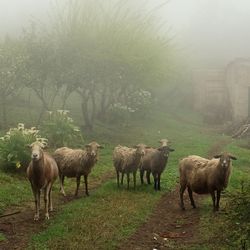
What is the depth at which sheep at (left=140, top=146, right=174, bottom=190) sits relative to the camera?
19719mm

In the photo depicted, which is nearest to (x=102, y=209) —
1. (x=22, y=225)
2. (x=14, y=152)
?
(x=22, y=225)

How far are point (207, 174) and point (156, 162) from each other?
4298 mm

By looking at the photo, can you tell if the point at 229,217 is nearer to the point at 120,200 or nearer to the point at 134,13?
the point at 120,200

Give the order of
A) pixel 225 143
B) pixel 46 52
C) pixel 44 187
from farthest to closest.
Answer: pixel 225 143, pixel 46 52, pixel 44 187

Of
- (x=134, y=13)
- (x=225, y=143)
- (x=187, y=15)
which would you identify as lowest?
(x=225, y=143)

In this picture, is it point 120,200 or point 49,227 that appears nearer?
point 49,227

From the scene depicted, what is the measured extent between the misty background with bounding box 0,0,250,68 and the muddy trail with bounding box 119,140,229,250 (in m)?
60.5

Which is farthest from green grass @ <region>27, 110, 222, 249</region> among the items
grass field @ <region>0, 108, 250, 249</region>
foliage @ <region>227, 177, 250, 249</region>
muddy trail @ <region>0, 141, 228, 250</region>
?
foliage @ <region>227, 177, 250, 249</region>

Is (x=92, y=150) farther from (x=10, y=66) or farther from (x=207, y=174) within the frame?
(x=10, y=66)

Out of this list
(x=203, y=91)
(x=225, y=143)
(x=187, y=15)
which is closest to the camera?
(x=225, y=143)

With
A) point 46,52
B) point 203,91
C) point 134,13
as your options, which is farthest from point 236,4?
point 46,52

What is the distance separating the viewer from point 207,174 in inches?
621

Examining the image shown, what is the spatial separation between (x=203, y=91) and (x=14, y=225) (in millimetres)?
51214

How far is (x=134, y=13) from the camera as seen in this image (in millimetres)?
39000
